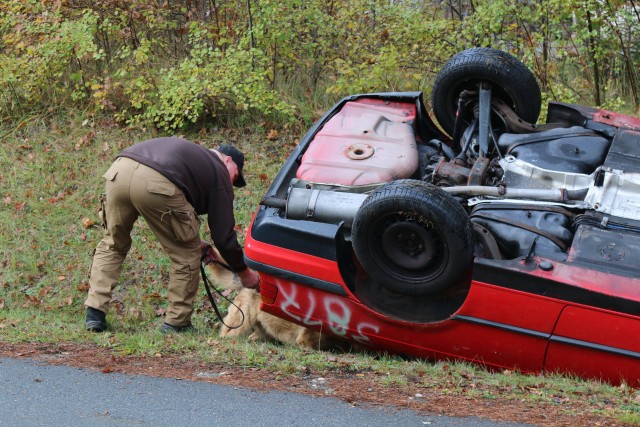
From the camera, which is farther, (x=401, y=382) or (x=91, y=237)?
(x=91, y=237)

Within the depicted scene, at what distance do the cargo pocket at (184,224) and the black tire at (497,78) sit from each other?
7.18ft

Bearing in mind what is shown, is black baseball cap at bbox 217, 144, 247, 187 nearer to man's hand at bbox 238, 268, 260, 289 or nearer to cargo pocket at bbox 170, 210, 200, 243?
cargo pocket at bbox 170, 210, 200, 243

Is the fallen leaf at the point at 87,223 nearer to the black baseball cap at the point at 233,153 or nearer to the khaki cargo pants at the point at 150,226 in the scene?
the khaki cargo pants at the point at 150,226

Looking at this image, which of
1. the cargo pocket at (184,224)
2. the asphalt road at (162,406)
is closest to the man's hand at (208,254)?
the cargo pocket at (184,224)

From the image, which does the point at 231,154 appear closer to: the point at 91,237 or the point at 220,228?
the point at 220,228

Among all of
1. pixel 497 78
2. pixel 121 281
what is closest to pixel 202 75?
pixel 121 281

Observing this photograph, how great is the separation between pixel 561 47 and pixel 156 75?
488 centimetres

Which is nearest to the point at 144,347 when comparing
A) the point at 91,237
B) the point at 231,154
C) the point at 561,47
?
the point at 231,154

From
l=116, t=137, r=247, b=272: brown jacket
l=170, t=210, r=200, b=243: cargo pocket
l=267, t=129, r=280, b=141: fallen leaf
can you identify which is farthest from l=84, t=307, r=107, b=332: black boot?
l=267, t=129, r=280, b=141: fallen leaf

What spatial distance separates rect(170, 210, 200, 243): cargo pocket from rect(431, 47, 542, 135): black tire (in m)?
2.19

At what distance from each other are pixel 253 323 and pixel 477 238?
1.97 m

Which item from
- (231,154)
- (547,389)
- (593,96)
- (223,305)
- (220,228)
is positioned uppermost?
(593,96)

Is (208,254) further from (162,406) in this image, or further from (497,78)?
(497,78)

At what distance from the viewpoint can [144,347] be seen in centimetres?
530
